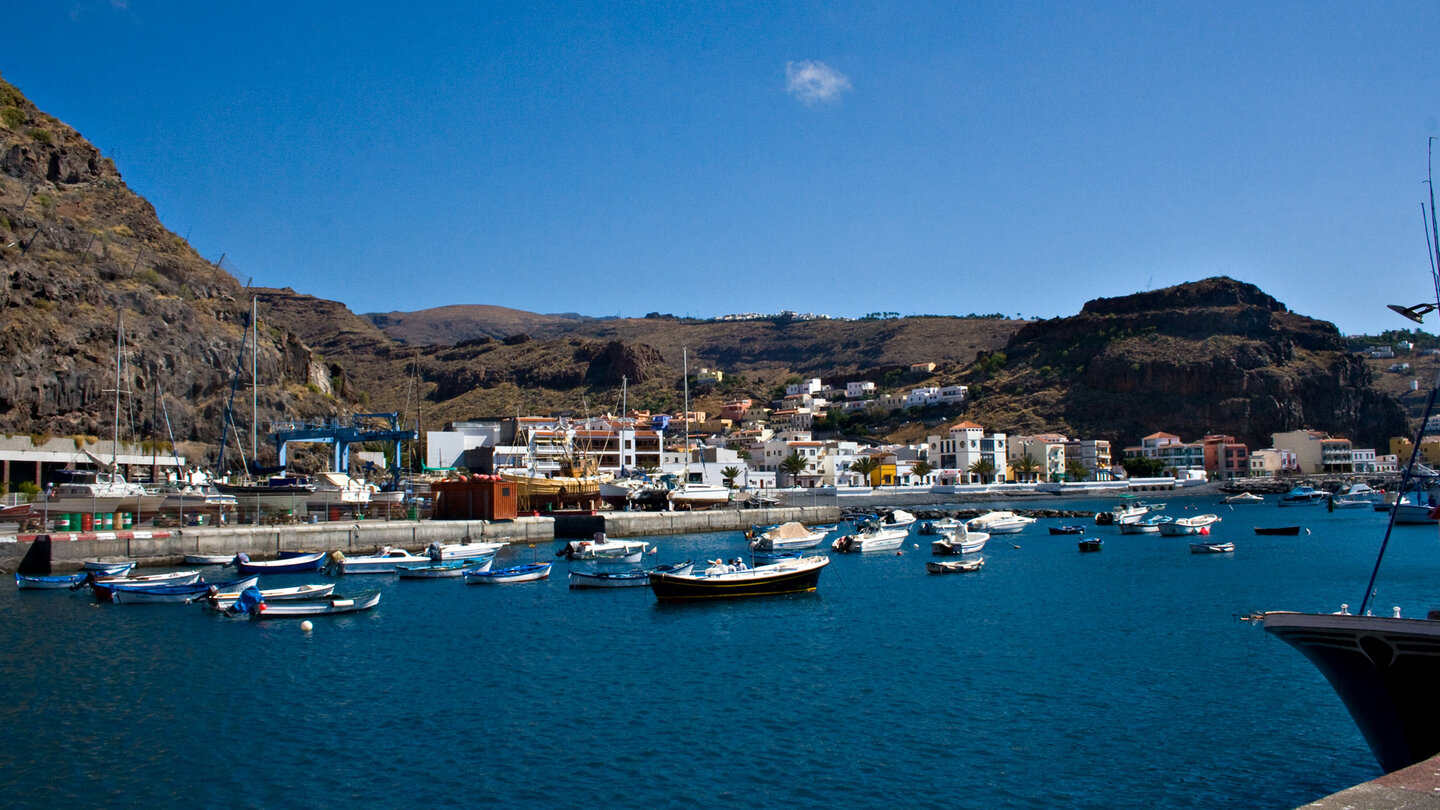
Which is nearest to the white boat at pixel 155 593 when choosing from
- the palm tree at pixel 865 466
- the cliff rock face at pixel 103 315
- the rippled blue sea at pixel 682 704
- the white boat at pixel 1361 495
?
the rippled blue sea at pixel 682 704

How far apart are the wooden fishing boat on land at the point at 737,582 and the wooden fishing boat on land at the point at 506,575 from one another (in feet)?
25.4

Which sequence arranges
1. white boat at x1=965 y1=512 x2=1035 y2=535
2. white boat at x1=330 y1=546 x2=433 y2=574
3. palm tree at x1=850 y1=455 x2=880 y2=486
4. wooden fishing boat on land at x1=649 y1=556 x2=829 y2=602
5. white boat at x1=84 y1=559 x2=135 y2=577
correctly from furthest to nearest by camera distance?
palm tree at x1=850 y1=455 x2=880 y2=486
white boat at x1=965 y1=512 x2=1035 y2=535
white boat at x1=330 y1=546 x2=433 y2=574
white boat at x1=84 y1=559 x2=135 y2=577
wooden fishing boat on land at x1=649 y1=556 x2=829 y2=602

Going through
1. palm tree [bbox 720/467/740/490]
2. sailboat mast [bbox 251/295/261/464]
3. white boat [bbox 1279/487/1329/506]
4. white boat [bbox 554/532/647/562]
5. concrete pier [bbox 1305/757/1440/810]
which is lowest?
white boat [bbox 1279/487/1329/506]

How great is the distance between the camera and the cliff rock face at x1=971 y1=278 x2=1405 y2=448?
143 metres

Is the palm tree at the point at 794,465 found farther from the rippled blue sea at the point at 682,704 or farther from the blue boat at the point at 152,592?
the blue boat at the point at 152,592

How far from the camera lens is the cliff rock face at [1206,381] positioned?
143 metres

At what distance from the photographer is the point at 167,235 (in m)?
84.2

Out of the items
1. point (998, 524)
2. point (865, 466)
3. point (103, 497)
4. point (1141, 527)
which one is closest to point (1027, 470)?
point (865, 466)

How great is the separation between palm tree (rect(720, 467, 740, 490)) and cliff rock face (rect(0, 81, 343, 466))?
35673 millimetres

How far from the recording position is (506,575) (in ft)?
127

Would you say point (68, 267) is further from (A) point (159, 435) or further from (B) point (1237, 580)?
(B) point (1237, 580)

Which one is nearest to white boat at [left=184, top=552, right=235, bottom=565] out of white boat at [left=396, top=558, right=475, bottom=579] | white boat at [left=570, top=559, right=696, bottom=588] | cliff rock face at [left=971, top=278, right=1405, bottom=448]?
white boat at [left=396, top=558, right=475, bottom=579]

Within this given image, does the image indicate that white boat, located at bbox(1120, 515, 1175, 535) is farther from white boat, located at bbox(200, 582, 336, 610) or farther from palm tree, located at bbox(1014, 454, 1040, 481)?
palm tree, located at bbox(1014, 454, 1040, 481)

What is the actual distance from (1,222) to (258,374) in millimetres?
19050
